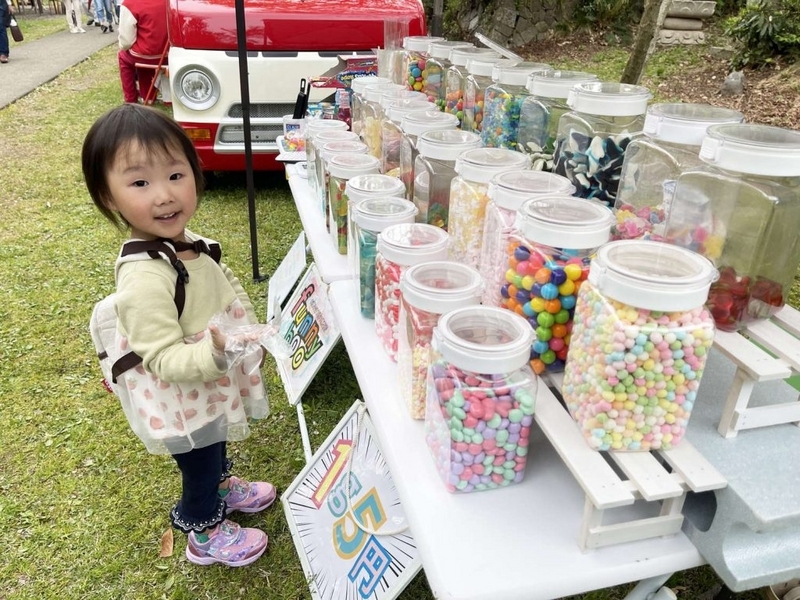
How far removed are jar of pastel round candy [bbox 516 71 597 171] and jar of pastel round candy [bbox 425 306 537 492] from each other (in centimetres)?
63

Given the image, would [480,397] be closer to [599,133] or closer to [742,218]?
[742,218]

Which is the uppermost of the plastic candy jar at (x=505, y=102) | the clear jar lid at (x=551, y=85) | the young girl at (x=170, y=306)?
the clear jar lid at (x=551, y=85)

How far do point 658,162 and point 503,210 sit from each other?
29 cm

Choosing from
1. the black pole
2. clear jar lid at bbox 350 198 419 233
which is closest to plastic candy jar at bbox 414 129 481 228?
clear jar lid at bbox 350 198 419 233

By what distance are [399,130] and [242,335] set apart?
936mm

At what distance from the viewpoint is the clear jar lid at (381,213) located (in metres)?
1.42

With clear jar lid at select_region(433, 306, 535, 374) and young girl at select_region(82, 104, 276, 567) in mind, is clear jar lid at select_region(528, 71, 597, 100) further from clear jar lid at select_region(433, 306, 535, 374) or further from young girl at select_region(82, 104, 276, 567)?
young girl at select_region(82, 104, 276, 567)

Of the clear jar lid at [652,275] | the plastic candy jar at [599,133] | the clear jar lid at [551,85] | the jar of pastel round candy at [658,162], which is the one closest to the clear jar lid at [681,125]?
the jar of pastel round candy at [658,162]

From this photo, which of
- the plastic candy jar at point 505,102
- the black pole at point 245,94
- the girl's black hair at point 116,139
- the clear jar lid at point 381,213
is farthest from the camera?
the black pole at point 245,94

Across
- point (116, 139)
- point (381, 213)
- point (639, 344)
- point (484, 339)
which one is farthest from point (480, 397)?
point (116, 139)

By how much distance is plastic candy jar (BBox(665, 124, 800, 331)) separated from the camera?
36.7 inches

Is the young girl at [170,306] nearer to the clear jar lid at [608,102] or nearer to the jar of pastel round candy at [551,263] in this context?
the jar of pastel round candy at [551,263]

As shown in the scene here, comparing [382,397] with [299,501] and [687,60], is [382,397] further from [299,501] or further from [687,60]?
[687,60]

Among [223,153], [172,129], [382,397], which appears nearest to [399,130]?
[172,129]
